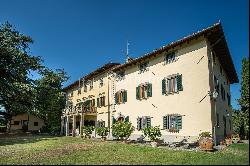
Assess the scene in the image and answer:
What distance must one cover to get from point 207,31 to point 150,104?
30.3 feet

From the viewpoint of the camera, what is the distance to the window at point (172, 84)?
2227 cm

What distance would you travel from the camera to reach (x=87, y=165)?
1227 cm

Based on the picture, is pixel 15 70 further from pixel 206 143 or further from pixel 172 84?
pixel 206 143

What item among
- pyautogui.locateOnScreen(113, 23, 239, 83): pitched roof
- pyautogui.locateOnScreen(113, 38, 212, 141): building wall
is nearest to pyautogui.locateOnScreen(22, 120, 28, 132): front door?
pyautogui.locateOnScreen(113, 23, 239, 83): pitched roof

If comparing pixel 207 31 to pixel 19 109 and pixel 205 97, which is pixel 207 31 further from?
pixel 19 109

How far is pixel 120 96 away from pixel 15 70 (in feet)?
61.8

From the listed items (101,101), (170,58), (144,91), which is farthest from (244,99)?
(101,101)

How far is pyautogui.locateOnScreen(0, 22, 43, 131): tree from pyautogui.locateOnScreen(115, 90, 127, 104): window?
48.5ft

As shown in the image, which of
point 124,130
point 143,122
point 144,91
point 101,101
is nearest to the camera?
point 124,130

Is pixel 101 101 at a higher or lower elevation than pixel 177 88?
lower

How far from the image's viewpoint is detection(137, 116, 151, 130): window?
25.4 m

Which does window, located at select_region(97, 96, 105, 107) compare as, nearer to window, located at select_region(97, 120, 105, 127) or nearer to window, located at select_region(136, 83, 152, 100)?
window, located at select_region(97, 120, 105, 127)

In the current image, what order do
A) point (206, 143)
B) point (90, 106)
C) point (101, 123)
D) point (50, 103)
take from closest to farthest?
1. point (206, 143)
2. point (101, 123)
3. point (90, 106)
4. point (50, 103)

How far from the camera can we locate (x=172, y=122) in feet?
74.1
